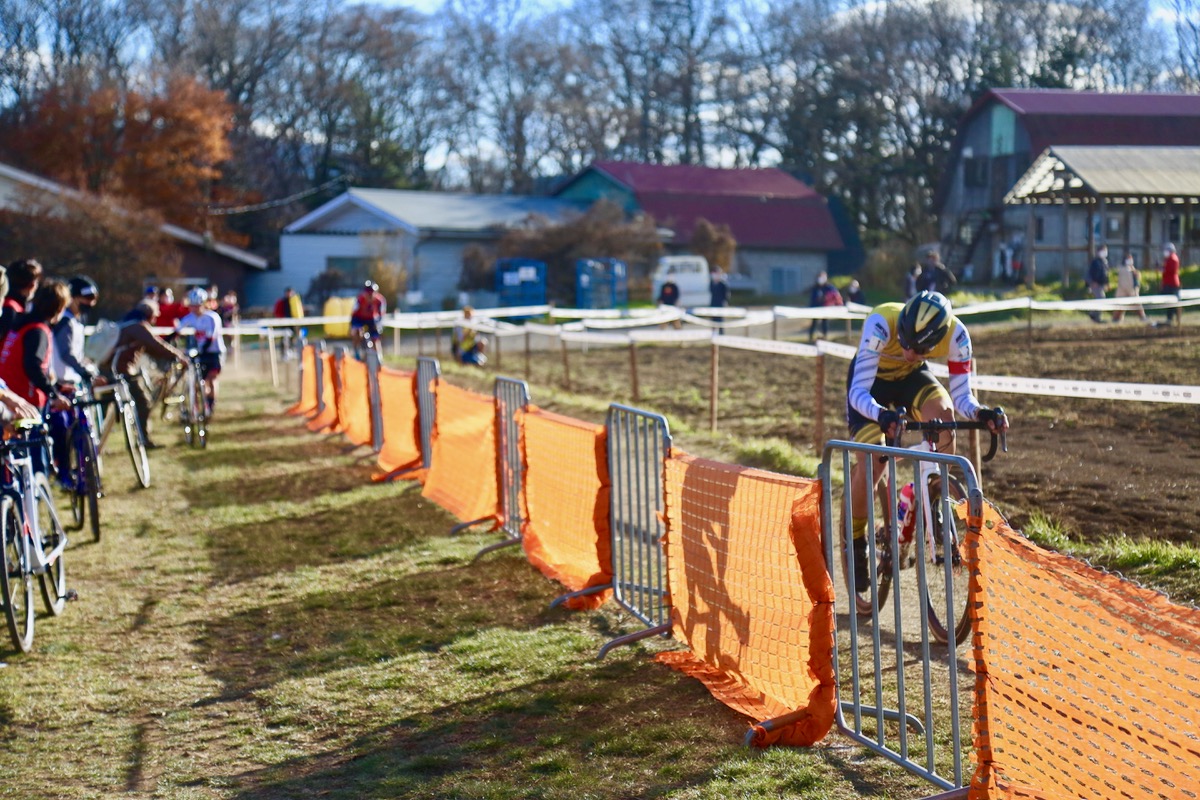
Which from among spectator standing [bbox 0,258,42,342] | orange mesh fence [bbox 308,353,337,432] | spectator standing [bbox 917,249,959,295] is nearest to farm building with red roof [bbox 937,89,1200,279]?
spectator standing [bbox 917,249,959,295]

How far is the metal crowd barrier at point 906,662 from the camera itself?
4.75 m

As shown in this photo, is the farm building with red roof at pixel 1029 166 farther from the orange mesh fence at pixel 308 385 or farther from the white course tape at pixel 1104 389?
the white course tape at pixel 1104 389

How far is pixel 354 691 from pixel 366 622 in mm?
1394

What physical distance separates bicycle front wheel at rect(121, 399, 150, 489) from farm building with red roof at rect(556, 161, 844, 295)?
47173 mm

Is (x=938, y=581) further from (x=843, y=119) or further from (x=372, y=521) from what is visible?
(x=843, y=119)

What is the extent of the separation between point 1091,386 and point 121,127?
53193 millimetres

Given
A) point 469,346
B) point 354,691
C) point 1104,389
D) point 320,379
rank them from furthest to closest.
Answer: point 469,346 < point 320,379 < point 1104,389 < point 354,691

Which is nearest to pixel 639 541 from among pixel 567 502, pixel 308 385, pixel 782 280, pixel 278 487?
pixel 567 502

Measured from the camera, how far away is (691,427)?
15969 millimetres

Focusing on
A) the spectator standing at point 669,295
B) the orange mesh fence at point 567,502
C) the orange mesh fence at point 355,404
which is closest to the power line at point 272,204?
the spectator standing at point 669,295

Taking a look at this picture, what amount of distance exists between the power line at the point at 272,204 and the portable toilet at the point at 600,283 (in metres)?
18.1

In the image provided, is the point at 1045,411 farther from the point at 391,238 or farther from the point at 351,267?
the point at 351,267

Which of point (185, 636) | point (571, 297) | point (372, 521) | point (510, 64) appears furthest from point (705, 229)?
point (185, 636)

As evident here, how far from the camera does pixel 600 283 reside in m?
50.6
